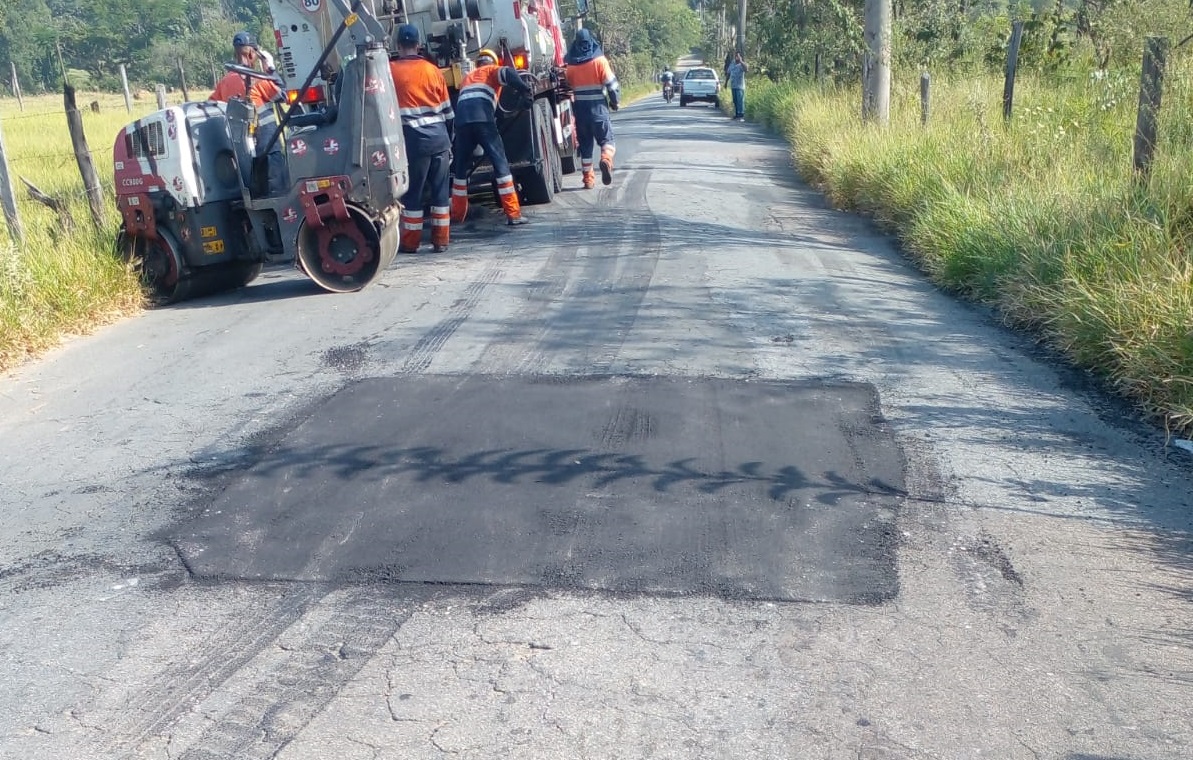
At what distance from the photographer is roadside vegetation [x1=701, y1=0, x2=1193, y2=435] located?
611 centimetres

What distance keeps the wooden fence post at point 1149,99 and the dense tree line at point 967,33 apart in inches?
107

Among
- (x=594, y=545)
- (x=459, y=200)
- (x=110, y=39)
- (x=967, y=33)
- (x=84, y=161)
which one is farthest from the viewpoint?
(x=110, y=39)

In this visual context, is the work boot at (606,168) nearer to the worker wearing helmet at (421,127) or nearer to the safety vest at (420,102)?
the worker wearing helmet at (421,127)

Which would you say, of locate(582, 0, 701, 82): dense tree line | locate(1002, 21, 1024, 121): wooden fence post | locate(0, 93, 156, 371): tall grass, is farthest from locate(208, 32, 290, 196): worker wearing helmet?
locate(582, 0, 701, 82): dense tree line

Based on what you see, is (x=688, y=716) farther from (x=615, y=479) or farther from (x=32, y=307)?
(x=32, y=307)

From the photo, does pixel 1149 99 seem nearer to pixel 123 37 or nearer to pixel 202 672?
pixel 202 672

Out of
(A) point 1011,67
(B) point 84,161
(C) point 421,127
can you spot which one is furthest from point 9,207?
(A) point 1011,67

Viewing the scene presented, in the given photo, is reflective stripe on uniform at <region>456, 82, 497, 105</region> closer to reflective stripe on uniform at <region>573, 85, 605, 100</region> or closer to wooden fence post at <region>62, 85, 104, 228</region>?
reflective stripe on uniform at <region>573, 85, 605, 100</region>

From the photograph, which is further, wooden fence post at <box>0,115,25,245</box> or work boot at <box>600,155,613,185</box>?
work boot at <box>600,155,613,185</box>

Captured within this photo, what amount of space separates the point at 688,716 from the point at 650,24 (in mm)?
101182

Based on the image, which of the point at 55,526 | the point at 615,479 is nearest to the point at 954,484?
the point at 615,479

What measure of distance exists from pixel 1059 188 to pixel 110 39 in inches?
1945

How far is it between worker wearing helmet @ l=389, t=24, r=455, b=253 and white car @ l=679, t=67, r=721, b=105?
33.0m

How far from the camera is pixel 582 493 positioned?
4793mm
